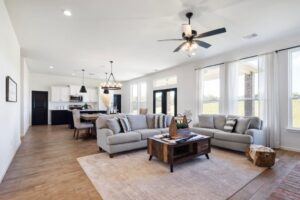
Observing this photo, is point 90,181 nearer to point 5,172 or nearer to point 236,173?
point 5,172

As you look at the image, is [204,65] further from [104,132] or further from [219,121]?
[104,132]

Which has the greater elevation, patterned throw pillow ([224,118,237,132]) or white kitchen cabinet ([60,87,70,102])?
white kitchen cabinet ([60,87,70,102])

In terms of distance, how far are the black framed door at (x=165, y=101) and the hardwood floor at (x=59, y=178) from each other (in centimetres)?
433

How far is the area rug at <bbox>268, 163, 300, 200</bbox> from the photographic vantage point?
6.91 ft

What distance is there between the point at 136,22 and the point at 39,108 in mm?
8540

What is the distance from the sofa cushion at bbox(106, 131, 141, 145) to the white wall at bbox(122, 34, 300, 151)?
3.21 m

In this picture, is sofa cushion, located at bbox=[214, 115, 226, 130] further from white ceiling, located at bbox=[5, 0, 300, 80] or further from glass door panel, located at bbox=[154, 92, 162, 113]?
glass door panel, located at bbox=[154, 92, 162, 113]

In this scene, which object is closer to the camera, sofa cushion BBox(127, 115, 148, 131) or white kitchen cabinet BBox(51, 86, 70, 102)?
sofa cushion BBox(127, 115, 148, 131)

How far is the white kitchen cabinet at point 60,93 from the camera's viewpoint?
9094 mm

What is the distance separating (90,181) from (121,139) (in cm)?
130

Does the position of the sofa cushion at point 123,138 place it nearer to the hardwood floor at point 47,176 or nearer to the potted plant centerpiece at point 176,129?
the hardwood floor at point 47,176

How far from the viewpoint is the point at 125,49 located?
4.88 meters

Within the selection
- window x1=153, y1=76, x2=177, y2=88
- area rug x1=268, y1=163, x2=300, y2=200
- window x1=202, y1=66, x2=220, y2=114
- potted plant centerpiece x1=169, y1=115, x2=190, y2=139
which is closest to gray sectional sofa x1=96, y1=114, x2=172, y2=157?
potted plant centerpiece x1=169, y1=115, x2=190, y2=139

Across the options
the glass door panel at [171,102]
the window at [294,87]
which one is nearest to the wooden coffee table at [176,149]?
the window at [294,87]
